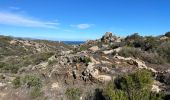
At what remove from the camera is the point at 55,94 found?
13.0m

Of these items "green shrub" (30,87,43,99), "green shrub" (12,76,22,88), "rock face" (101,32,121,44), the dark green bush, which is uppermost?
"rock face" (101,32,121,44)

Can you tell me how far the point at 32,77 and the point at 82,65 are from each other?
9.69 ft

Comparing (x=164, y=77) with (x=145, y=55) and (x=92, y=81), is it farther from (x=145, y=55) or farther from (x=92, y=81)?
(x=145, y=55)

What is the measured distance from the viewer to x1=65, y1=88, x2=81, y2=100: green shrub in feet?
41.2

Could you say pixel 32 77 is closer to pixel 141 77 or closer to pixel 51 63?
pixel 51 63

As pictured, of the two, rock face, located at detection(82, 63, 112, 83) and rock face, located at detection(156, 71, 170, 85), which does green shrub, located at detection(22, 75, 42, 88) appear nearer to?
rock face, located at detection(82, 63, 112, 83)

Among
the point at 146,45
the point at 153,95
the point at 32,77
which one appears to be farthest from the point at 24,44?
the point at 153,95

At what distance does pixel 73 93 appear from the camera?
41.7 feet

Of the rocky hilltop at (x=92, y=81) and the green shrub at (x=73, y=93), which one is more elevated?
the rocky hilltop at (x=92, y=81)

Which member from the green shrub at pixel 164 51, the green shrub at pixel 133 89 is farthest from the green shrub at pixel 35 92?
the green shrub at pixel 164 51

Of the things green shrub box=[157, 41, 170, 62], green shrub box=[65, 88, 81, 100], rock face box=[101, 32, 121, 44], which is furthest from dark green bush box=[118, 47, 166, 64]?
rock face box=[101, 32, 121, 44]

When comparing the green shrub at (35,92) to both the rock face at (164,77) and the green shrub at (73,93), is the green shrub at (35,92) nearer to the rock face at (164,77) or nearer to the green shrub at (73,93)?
the green shrub at (73,93)

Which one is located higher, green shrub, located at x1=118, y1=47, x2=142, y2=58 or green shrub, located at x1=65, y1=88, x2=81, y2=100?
green shrub, located at x1=118, y1=47, x2=142, y2=58

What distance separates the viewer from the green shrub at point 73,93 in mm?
12564
